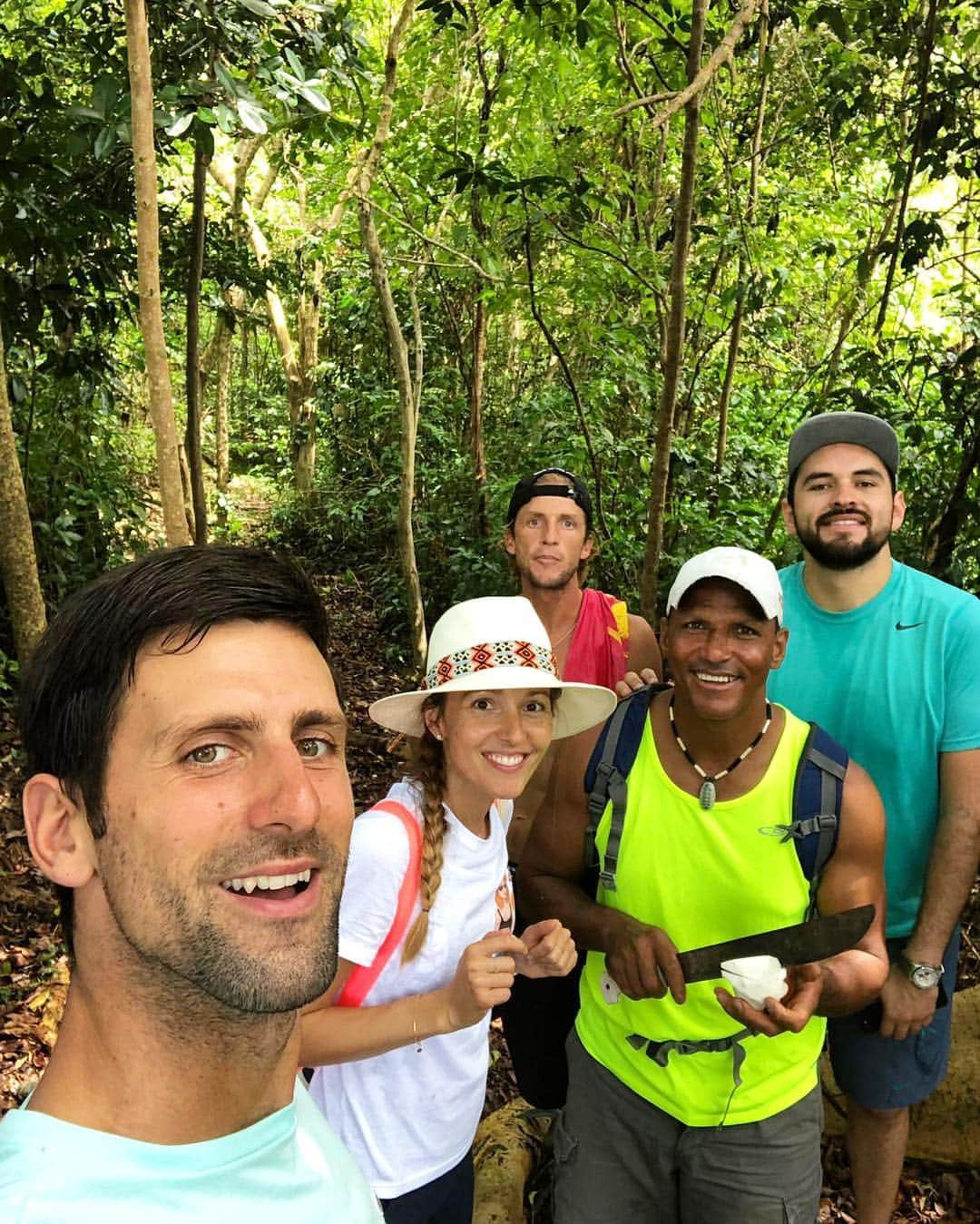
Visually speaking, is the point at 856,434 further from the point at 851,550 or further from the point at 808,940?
the point at 808,940

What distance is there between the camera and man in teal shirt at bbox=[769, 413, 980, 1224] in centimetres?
238

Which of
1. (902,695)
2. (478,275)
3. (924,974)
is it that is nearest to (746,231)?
(478,275)

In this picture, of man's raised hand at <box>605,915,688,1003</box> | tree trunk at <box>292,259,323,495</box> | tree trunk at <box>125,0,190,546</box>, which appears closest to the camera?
man's raised hand at <box>605,915,688,1003</box>

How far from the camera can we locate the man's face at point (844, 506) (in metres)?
2.54

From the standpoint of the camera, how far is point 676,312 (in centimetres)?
474

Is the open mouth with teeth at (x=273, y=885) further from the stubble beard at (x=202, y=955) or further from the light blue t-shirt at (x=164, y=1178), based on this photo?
the light blue t-shirt at (x=164, y=1178)

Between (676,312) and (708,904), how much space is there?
3618 mm

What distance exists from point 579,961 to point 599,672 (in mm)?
1089

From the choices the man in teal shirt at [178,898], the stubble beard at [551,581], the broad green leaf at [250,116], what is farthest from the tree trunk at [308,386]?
the man in teal shirt at [178,898]

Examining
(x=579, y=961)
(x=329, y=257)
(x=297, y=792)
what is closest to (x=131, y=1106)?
(x=297, y=792)

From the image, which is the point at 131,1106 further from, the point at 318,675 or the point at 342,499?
the point at 342,499

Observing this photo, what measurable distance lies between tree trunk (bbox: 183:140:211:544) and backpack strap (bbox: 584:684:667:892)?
380 cm

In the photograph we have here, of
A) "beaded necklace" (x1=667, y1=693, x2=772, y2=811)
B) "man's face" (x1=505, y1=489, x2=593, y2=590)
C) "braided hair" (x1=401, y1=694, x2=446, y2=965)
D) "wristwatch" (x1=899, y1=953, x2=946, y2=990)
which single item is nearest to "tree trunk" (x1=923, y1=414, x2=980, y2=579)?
"man's face" (x1=505, y1=489, x2=593, y2=590)

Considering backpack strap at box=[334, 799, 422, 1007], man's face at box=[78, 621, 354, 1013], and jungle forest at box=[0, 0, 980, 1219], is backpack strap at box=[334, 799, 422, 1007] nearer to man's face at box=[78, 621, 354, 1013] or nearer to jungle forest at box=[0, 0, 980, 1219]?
man's face at box=[78, 621, 354, 1013]
